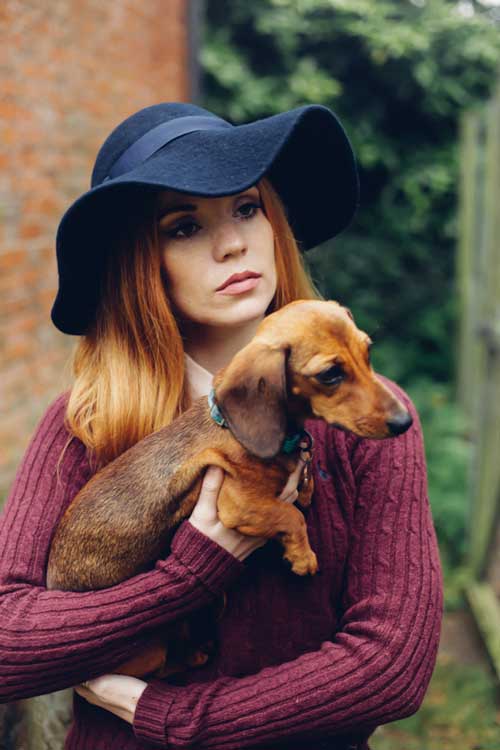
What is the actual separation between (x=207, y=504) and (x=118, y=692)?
0.48 m

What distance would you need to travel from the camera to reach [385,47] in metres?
8.00

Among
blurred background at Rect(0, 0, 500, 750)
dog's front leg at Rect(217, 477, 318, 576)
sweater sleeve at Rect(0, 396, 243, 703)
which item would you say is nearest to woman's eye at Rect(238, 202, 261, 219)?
dog's front leg at Rect(217, 477, 318, 576)

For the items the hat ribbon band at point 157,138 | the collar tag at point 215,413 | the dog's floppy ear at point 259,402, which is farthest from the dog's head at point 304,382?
the hat ribbon band at point 157,138

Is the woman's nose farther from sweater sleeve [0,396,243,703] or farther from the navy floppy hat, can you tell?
sweater sleeve [0,396,243,703]

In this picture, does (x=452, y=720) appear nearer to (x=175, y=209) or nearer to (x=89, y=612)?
(x=89, y=612)

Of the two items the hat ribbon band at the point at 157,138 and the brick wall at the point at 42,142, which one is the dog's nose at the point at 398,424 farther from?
the brick wall at the point at 42,142

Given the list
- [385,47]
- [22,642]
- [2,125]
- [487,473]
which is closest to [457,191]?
[385,47]

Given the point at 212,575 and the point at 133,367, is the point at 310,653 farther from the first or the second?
the point at 133,367

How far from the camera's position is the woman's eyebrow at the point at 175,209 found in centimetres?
205

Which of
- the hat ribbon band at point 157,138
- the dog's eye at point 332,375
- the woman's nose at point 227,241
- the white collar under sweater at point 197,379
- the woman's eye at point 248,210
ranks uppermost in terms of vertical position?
the hat ribbon band at point 157,138

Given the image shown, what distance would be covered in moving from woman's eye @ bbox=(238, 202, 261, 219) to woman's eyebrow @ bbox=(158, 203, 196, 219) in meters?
0.14

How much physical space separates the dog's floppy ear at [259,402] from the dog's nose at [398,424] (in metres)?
0.24

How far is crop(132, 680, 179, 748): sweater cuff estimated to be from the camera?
1.82 metres

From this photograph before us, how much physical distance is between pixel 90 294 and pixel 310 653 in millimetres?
1104
